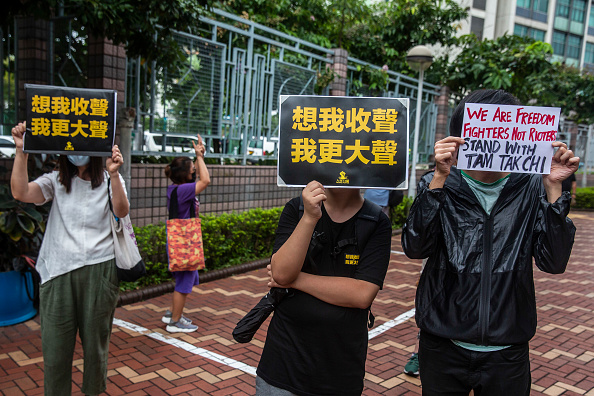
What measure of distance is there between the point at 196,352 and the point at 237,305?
1.33m

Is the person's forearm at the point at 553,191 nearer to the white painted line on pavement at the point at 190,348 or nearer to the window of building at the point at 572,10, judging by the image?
the white painted line on pavement at the point at 190,348

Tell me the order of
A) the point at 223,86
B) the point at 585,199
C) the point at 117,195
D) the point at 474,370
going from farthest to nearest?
the point at 585,199
the point at 223,86
the point at 117,195
the point at 474,370

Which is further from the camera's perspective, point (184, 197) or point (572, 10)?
point (572, 10)

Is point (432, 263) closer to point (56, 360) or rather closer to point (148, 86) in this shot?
point (56, 360)

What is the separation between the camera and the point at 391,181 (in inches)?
77.4

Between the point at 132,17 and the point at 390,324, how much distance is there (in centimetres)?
398

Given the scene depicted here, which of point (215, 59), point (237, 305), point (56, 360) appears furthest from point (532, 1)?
point (56, 360)

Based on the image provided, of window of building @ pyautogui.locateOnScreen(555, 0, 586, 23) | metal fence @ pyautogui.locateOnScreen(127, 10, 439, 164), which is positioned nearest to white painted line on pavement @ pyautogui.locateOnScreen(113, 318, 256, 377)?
metal fence @ pyautogui.locateOnScreen(127, 10, 439, 164)

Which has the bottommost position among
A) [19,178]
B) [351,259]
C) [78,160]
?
[351,259]

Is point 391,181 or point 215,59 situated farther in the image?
point 215,59

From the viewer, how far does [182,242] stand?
4.57m

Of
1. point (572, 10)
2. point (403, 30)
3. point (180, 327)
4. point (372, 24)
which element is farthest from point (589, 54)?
point (180, 327)

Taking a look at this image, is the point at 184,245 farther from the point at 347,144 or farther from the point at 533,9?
the point at 533,9

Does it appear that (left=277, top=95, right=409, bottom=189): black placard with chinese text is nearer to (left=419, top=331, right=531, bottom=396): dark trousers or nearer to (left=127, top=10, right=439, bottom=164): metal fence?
(left=419, top=331, right=531, bottom=396): dark trousers
